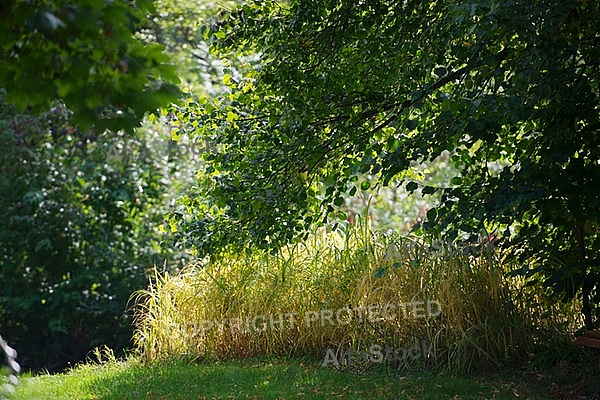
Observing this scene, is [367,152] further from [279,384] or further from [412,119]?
[279,384]

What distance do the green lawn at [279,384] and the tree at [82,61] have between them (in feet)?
10.2

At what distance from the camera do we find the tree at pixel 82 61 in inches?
85.7

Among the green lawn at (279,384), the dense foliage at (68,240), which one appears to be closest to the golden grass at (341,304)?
the green lawn at (279,384)

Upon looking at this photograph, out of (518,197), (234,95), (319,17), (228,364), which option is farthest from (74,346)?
(518,197)

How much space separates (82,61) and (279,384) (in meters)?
3.94

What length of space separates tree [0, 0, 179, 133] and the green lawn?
3.12 metres

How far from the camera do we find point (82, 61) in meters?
2.32

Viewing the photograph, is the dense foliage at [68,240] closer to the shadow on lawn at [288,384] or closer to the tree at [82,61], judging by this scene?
the shadow on lawn at [288,384]

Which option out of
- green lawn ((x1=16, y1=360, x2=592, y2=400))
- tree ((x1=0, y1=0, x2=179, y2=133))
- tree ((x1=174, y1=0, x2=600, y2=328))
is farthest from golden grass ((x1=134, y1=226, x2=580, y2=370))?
tree ((x1=0, y1=0, x2=179, y2=133))

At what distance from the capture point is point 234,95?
621cm

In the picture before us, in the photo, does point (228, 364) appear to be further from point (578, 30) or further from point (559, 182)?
point (578, 30)

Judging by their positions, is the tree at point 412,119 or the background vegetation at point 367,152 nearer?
the background vegetation at point 367,152

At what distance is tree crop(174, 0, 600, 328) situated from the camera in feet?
16.1

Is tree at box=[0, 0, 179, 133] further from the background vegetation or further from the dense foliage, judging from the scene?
the dense foliage
